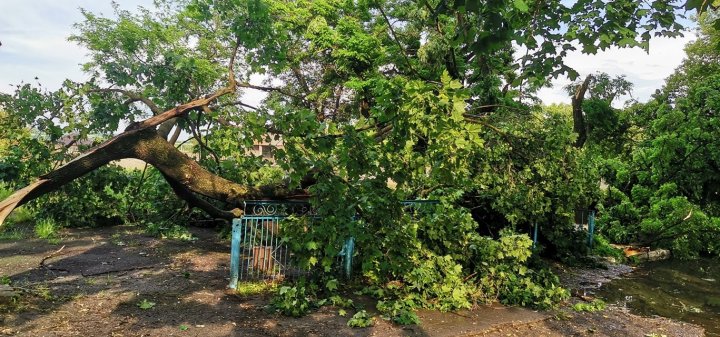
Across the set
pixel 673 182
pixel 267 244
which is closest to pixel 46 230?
pixel 267 244

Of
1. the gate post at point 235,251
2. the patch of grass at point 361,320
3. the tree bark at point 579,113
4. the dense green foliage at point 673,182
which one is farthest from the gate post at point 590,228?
the gate post at point 235,251

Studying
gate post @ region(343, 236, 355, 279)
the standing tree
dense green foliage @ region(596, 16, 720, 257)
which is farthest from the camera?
dense green foliage @ region(596, 16, 720, 257)

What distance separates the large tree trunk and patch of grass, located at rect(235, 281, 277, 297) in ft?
3.22

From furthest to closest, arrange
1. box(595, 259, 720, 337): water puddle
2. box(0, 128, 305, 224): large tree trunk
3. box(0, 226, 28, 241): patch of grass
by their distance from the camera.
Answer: box(0, 226, 28, 241): patch of grass < box(595, 259, 720, 337): water puddle < box(0, 128, 305, 224): large tree trunk

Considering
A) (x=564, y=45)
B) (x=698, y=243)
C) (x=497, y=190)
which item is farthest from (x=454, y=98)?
(x=698, y=243)

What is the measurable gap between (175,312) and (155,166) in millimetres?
1992

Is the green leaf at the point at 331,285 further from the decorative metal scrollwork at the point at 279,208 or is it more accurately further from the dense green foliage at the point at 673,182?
the dense green foliage at the point at 673,182

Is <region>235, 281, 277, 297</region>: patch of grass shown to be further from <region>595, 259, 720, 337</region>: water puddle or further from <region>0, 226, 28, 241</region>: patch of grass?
<region>0, 226, 28, 241</region>: patch of grass

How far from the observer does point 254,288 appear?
5.88 m

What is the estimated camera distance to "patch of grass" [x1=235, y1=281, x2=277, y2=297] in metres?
5.78

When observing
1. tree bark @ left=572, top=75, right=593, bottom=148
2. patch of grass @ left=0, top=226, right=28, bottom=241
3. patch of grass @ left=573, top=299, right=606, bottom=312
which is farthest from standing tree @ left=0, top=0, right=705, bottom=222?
tree bark @ left=572, top=75, right=593, bottom=148

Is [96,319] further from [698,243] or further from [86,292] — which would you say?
[698,243]

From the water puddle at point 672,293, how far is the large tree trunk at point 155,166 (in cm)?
534

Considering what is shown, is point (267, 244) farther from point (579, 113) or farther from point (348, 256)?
point (579, 113)
